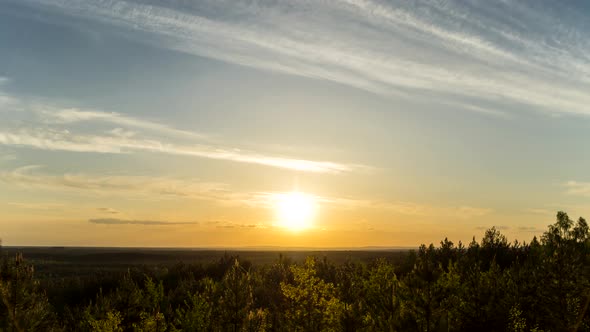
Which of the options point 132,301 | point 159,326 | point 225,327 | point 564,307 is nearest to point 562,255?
point 564,307

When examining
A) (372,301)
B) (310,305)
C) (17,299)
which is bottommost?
(372,301)

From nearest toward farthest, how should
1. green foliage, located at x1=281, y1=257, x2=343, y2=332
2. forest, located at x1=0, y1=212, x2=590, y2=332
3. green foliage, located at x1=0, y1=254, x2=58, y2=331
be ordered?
green foliage, located at x1=0, y1=254, x2=58, y2=331 < forest, located at x1=0, y1=212, x2=590, y2=332 < green foliage, located at x1=281, y1=257, x2=343, y2=332

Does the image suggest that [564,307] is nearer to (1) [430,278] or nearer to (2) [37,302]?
(1) [430,278]

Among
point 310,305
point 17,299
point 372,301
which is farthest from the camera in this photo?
point 372,301

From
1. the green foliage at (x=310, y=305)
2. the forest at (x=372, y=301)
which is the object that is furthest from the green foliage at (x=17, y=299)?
the green foliage at (x=310, y=305)

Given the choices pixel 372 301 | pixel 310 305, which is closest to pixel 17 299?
pixel 310 305

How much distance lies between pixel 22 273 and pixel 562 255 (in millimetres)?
13733

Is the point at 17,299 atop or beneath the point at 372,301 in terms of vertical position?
atop

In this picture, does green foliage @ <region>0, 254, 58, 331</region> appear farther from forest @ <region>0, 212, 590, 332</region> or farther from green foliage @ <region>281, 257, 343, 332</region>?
green foliage @ <region>281, 257, 343, 332</region>

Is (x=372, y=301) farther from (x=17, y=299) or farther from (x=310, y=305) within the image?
(x=17, y=299)

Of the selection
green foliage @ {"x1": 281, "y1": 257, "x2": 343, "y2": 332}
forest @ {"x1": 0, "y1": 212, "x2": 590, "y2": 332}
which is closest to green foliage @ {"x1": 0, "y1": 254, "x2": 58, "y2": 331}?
forest @ {"x1": 0, "y1": 212, "x2": 590, "y2": 332}

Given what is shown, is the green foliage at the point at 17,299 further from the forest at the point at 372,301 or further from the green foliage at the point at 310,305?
the green foliage at the point at 310,305

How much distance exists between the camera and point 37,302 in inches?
412

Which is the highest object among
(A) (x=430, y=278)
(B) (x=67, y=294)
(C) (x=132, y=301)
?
(A) (x=430, y=278)
